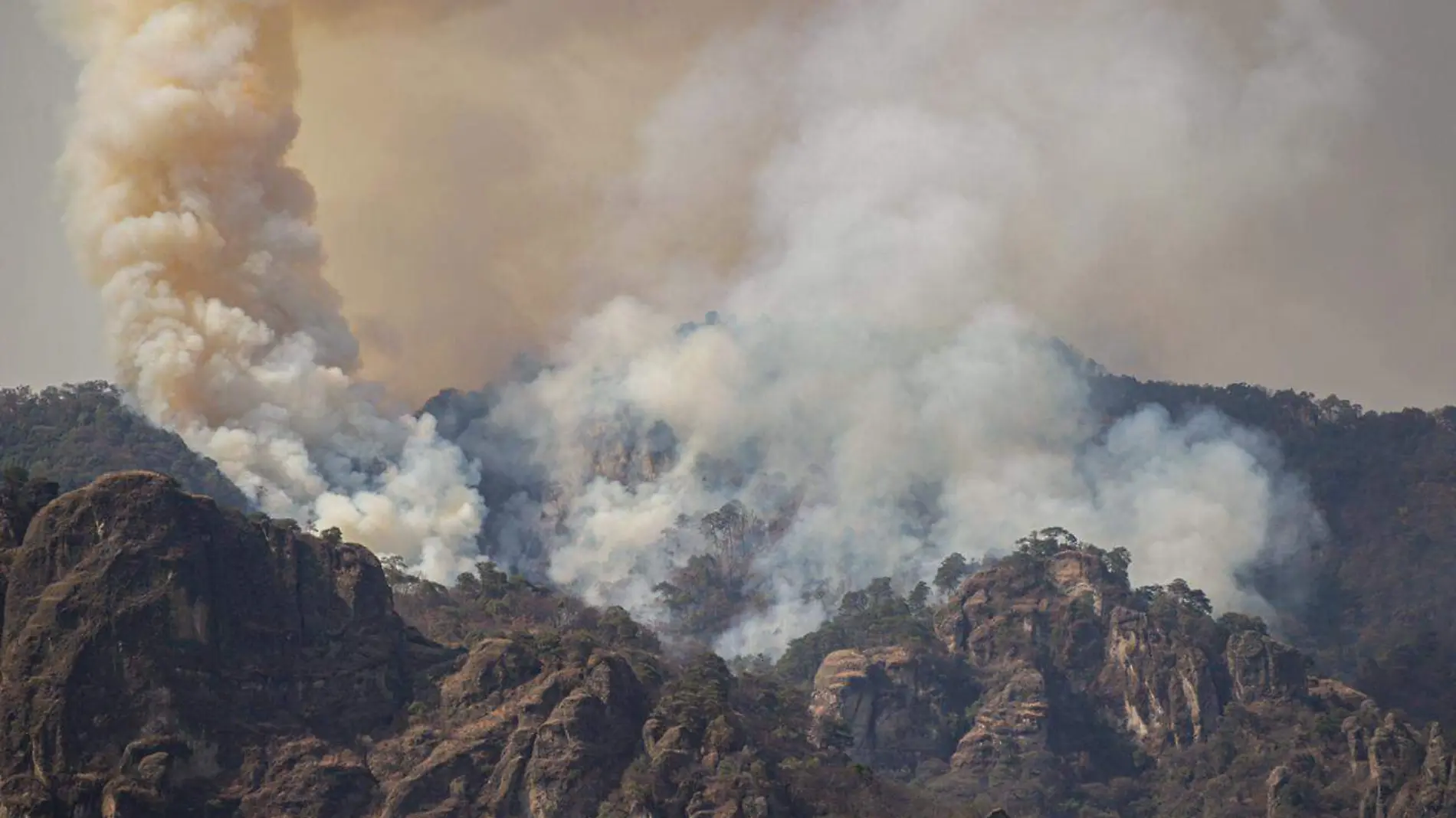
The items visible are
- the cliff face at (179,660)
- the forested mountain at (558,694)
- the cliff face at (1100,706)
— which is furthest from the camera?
the cliff face at (1100,706)

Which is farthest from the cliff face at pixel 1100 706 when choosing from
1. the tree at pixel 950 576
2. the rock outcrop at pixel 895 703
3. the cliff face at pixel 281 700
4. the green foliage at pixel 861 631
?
the cliff face at pixel 281 700

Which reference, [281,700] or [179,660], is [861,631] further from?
[179,660]

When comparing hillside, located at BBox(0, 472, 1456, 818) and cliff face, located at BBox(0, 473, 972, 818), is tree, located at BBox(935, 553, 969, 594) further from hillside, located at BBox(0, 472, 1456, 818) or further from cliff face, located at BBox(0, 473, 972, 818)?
cliff face, located at BBox(0, 473, 972, 818)

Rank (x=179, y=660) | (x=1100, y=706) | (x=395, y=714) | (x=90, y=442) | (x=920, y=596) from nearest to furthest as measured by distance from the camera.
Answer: (x=179, y=660) → (x=395, y=714) → (x=90, y=442) → (x=1100, y=706) → (x=920, y=596)

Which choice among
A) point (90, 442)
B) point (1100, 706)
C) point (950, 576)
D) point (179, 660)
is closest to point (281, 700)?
point (179, 660)

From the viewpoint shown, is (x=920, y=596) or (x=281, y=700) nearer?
A: (x=281, y=700)

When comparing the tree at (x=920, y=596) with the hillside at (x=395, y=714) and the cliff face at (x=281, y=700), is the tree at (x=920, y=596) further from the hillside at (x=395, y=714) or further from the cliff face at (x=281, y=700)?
the cliff face at (x=281, y=700)

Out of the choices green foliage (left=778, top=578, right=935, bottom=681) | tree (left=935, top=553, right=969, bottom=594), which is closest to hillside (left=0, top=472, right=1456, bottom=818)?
green foliage (left=778, top=578, right=935, bottom=681)

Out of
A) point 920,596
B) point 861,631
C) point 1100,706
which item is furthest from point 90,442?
point 1100,706

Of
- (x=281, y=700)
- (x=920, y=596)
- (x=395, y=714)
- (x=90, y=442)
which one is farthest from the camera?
(x=920, y=596)

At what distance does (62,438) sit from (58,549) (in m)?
61.0

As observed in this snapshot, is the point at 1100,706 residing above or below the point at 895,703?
above

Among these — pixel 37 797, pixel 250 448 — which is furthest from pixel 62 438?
pixel 37 797

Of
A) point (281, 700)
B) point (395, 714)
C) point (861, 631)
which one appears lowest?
point (281, 700)
